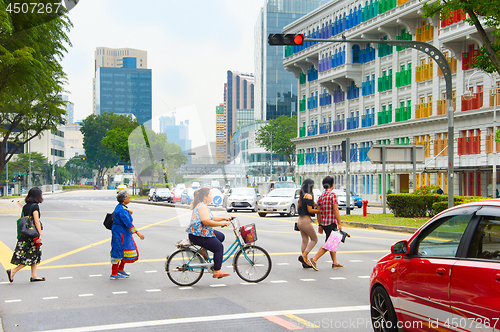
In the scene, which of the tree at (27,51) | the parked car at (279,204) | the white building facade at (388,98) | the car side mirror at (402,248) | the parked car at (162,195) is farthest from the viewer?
the parked car at (162,195)

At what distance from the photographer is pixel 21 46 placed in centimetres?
2834

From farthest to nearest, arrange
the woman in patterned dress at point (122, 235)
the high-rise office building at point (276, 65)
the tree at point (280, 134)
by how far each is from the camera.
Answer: the high-rise office building at point (276, 65) < the tree at point (280, 134) < the woman in patterned dress at point (122, 235)

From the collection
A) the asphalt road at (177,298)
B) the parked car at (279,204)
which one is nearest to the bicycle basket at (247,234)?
the asphalt road at (177,298)

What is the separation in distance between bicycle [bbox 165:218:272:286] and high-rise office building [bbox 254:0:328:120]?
136 metres

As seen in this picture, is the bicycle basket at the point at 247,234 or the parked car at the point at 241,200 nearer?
the bicycle basket at the point at 247,234

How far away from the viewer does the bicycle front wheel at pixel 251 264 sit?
948cm

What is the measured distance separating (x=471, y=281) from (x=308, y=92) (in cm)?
6324

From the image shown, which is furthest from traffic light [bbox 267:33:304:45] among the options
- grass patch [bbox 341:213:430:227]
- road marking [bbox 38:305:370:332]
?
road marking [bbox 38:305:370:332]

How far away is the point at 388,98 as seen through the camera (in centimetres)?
5134

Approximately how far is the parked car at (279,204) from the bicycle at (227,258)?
20.3 metres

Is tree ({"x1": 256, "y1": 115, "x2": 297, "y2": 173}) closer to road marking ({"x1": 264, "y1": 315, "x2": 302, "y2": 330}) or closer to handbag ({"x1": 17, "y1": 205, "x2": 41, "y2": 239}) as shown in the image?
handbag ({"x1": 17, "y1": 205, "x2": 41, "y2": 239})

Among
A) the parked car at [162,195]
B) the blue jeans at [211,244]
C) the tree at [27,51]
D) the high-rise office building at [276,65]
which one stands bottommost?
the parked car at [162,195]

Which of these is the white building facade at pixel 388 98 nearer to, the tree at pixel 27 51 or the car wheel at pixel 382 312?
the tree at pixel 27 51

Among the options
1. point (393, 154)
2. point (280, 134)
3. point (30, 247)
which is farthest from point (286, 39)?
point (280, 134)
